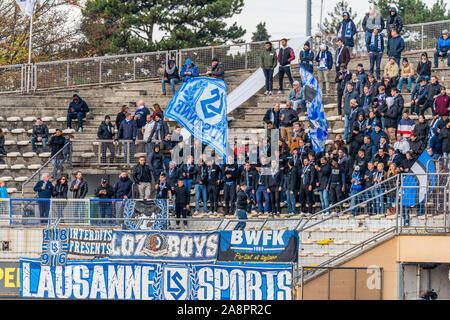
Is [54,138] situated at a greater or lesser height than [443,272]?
greater

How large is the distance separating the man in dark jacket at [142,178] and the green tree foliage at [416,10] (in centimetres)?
3970

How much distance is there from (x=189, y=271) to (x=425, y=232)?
16.9 feet

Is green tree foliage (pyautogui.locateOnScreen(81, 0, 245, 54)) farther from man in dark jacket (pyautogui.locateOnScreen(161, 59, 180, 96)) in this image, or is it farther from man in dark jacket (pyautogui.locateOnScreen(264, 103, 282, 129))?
man in dark jacket (pyautogui.locateOnScreen(264, 103, 282, 129))

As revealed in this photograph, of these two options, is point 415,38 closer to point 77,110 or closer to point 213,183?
point 213,183

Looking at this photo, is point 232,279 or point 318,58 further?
point 318,58

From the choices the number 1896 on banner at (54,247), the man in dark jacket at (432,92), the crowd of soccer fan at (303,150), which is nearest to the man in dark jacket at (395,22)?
the crowd of soccer fan at (303,150)

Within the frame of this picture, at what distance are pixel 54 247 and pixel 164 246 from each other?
2619mm

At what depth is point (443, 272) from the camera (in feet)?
67.1

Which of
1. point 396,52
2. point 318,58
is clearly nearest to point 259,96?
point 318,58

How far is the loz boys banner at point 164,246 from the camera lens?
20.0 meters

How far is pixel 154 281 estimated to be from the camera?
1998 cm

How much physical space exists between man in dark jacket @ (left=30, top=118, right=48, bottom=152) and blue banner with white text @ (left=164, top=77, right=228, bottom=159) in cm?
831
